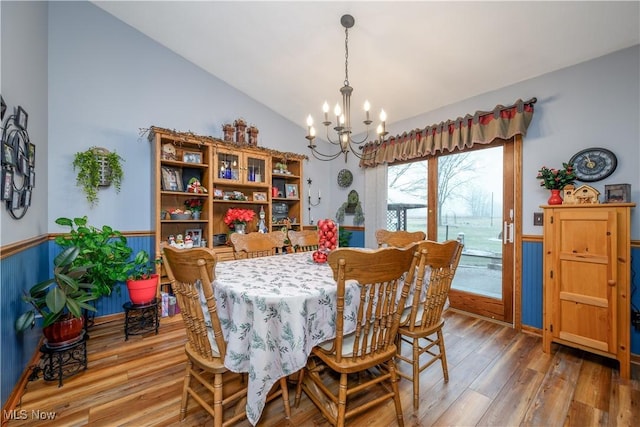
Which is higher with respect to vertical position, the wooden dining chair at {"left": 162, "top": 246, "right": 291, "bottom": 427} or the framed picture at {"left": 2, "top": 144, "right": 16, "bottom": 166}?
the framed picture at {"left": 2, "top": 144, "right": 16, "bottom": 166}

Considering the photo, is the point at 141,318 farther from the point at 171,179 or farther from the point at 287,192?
the point at 287,192

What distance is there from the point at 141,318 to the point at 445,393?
2720 millimetres

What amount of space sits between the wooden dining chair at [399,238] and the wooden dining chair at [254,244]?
987mm

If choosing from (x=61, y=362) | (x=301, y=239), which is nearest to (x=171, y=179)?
(x=301, y=239)

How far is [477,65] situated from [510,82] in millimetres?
452

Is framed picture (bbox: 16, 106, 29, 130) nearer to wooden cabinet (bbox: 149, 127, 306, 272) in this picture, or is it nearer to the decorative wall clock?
wooden cabinet (bbox: 149, 127, 306, 272)

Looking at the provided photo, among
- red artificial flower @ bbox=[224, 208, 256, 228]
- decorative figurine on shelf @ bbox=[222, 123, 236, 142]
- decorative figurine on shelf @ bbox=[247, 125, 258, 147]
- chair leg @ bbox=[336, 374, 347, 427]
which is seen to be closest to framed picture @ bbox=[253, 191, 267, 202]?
red artificial flower @ bbox=[224, 208, 256, 228]

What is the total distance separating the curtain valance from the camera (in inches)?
104

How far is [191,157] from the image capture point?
3.19 m

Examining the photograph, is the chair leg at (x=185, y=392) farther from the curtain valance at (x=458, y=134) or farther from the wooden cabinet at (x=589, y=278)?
the curtain valance at (x=458, y=134)

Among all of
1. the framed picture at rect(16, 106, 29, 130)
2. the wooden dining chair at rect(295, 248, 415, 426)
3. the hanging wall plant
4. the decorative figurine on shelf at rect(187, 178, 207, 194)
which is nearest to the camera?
the wooden dining chair at rect(295, 248, 415, 426)

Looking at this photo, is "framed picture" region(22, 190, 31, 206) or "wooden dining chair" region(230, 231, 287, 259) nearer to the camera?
"framed picture" region(22, 190, 31, 206)

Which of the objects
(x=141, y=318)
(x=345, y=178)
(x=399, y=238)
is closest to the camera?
(x=399, y=238)

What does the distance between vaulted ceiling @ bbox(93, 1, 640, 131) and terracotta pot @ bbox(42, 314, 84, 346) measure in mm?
2848
